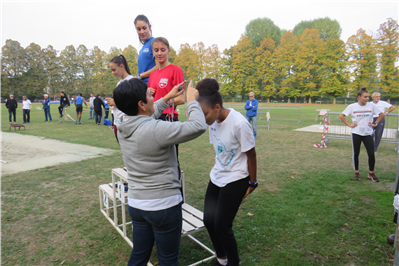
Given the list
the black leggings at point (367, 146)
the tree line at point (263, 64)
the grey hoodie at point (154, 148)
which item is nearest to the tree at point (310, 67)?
the tree line at point (263, 64)

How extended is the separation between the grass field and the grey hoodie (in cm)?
162

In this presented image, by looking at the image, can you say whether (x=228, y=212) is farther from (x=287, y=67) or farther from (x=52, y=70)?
(x=52, y=70)

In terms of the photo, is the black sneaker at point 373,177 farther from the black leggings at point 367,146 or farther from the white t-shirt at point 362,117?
the white t-shirt at point 362,117

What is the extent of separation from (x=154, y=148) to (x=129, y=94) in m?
0.40

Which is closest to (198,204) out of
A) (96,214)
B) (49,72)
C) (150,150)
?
(96,214)

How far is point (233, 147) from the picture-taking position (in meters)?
2.32

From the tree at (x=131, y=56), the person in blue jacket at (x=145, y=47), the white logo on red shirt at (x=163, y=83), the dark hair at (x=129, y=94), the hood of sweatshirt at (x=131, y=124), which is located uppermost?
the tree at (x=131, y=56)

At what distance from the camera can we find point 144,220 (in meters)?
1.75

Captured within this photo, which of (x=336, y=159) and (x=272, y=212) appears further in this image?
(x=336, y=159)

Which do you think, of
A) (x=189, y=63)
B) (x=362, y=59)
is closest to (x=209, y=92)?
(x=362, y=59)

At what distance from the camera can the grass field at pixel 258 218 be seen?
295cm

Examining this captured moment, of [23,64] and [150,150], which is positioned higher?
[23,64]

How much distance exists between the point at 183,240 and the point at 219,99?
A: 2.19 m

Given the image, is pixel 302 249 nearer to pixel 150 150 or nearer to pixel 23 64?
pixel 150 150
